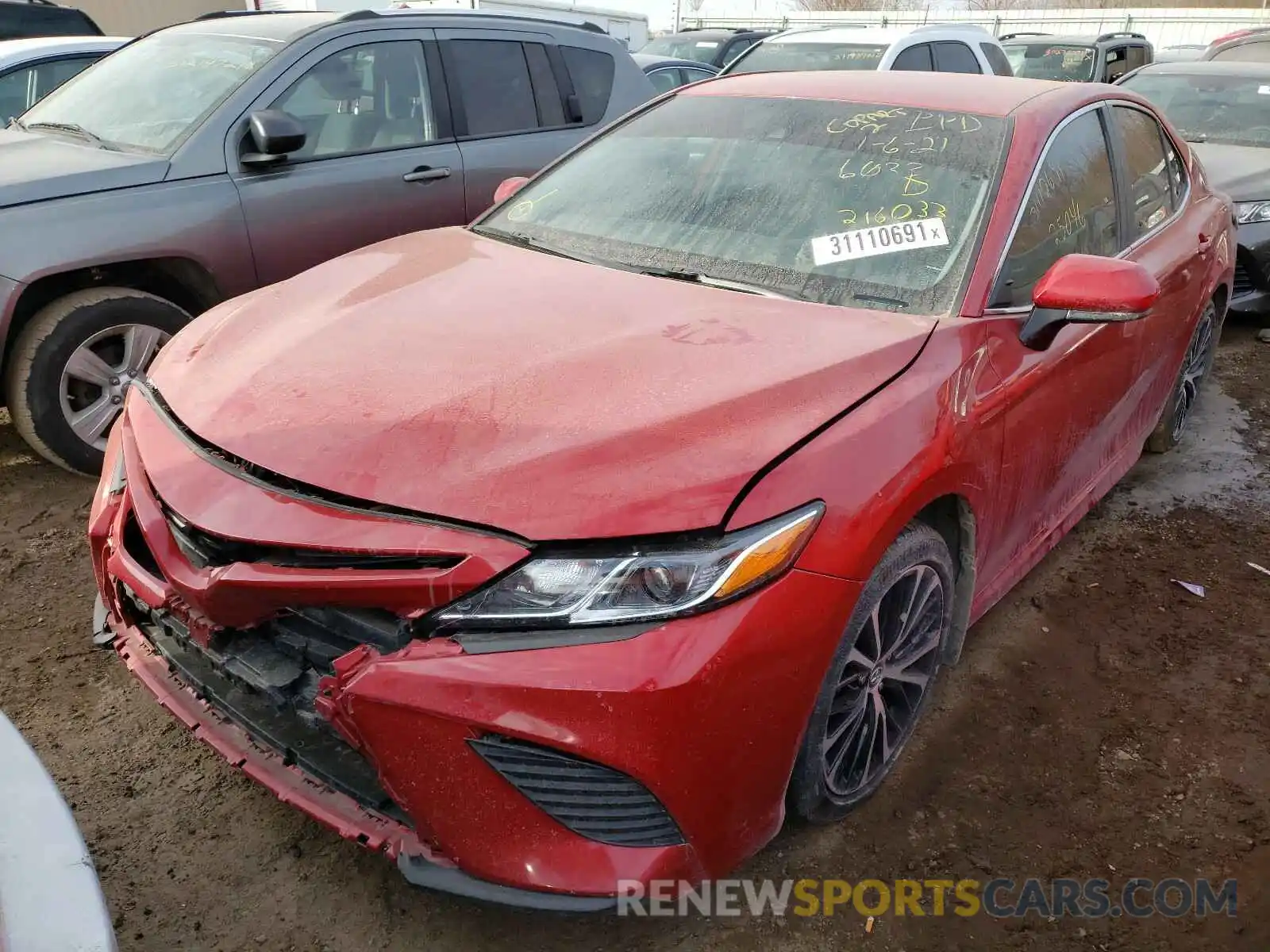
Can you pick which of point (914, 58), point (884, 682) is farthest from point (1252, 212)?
point (884, 682)

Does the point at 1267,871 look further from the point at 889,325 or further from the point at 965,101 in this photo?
the point at 965,101

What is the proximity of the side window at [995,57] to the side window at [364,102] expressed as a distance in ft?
19.5

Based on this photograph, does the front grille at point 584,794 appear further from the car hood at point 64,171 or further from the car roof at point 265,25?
the car roof at point 265,25

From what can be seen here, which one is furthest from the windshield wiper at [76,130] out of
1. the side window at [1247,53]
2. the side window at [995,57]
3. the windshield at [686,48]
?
the side window at [1247,53]

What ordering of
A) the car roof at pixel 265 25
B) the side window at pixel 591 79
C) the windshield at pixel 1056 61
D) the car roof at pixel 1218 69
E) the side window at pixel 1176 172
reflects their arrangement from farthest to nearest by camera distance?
1. the windshield at pixel 1056 61
2. the car roof at pixel 1218 69
3. the side window at pixel 591 79
4. the car roof at pixel 265 25
5. the side window at pixel 1176 172

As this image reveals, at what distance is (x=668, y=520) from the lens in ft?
5.59

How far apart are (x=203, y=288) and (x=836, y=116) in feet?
8.54

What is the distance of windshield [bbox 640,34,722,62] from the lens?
13.2 m

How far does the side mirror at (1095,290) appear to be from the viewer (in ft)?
7.72

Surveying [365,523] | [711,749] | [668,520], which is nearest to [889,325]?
[668,520]

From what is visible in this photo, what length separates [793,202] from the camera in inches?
107

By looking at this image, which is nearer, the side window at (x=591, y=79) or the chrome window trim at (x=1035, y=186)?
the chrome window trim at (x=1035, y=186)

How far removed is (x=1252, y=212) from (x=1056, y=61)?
6656 mm

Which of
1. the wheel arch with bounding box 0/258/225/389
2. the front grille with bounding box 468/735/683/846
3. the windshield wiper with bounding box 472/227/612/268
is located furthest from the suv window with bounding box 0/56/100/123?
the front grille with bounding box 468/735/683/846
